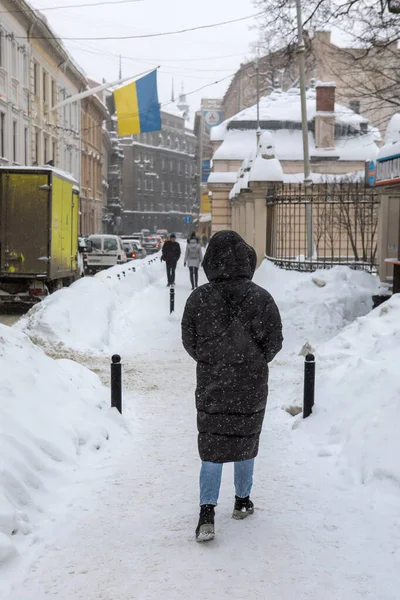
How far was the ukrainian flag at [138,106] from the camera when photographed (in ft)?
81.3

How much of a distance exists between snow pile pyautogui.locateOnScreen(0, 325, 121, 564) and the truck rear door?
7.96 meters

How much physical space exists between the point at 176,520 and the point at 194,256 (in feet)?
49.7

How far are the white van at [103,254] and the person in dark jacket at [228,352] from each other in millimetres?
25200

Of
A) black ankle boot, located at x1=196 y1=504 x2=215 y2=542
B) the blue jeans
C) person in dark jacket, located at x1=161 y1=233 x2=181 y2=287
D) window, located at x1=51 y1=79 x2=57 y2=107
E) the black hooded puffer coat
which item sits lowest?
black ankle boot, located at x1=196 y1=504 x2=215 y2=542

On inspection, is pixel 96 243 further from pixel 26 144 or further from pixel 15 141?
pixel 26 144

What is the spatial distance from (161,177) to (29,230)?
10587 cm

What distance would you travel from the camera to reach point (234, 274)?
4.37m

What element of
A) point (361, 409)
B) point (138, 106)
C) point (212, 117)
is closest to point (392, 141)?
point (361, 409)

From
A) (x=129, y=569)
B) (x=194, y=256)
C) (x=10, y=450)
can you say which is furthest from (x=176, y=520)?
(x=194, y=256)

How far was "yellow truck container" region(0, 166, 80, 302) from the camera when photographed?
598 inches

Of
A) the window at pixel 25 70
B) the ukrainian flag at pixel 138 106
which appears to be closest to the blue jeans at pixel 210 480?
the ukrainian flag at pixel 138 106

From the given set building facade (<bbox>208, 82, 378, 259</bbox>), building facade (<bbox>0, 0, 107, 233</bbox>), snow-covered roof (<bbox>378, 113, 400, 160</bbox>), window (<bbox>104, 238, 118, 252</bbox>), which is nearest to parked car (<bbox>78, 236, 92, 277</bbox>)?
window (<bbox>104, 238, 118, 252</bbox>)

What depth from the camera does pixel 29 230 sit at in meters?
15.4

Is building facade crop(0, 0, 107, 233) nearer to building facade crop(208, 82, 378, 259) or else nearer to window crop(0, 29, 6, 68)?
window crop(0, 29, 6, 68)
